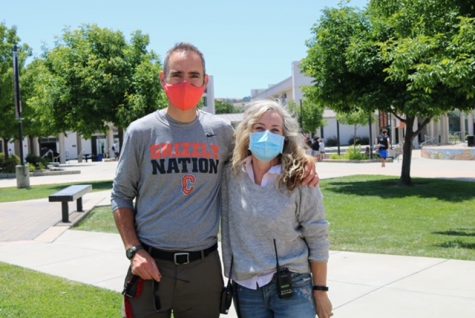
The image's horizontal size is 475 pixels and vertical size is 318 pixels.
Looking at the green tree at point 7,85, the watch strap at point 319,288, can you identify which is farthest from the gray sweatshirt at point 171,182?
the green tree at point 7,85

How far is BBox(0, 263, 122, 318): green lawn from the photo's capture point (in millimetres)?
5324

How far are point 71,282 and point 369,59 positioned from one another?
1147 centimetres

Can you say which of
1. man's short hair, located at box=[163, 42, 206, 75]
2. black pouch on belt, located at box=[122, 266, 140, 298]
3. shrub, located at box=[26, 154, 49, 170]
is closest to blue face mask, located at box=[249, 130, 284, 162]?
man's short hair, located at box=[163, 42, 206, 75]

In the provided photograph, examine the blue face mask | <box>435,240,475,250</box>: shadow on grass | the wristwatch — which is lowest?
<box>435,240,475,250</box>: shadow on grass

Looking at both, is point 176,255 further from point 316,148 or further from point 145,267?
point 316,148

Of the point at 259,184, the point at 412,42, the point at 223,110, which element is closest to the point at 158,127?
the point at 259,184

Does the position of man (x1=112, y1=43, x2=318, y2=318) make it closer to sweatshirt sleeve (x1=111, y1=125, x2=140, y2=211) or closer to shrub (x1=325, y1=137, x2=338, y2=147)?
sweatshirt sleeve (x1=111, y1=125, x2=140, y2=211)

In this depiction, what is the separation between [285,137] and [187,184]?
1.78ft

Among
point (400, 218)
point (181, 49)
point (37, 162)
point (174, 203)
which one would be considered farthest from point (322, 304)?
point (37, 162)

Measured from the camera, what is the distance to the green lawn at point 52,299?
532cm

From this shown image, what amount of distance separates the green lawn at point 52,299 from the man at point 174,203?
255 centimetres

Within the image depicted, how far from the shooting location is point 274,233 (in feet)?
9.11

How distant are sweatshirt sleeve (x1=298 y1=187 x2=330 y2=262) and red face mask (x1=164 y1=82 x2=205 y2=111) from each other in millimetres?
714

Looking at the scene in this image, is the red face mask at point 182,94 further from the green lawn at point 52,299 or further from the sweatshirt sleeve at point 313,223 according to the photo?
the green lawn at point 52,299
